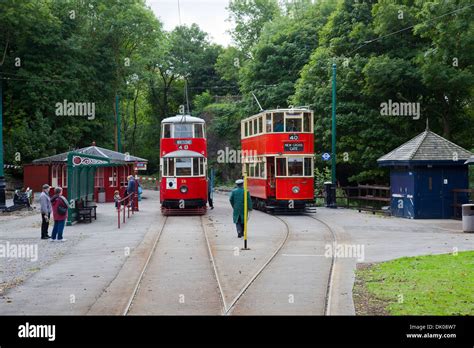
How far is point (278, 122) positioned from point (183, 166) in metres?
4.72

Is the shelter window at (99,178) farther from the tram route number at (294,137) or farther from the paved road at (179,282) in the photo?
the paved road at (179,282)

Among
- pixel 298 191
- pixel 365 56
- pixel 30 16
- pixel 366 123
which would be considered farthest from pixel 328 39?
pixel 30 16

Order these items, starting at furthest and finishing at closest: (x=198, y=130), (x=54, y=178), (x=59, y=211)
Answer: (x=54, y=178) < (x=198, y=130) < (x=59, y=211)

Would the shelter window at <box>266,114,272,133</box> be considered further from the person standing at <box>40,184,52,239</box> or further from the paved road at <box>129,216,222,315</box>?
the person standing at <box>40,184,52,239</box>

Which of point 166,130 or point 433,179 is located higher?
point 166,130

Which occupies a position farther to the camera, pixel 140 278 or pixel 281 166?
pixel 281 166

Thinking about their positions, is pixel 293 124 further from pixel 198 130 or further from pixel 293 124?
pixel 198 130

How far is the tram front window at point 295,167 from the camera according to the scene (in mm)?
32188

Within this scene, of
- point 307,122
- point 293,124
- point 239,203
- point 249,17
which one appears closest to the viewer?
point 239,203

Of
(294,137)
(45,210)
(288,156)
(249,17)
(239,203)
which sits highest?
(249,17)

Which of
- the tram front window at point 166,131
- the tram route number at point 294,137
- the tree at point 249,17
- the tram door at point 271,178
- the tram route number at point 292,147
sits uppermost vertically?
the tree at point 249,17

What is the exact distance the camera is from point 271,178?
33.2 m

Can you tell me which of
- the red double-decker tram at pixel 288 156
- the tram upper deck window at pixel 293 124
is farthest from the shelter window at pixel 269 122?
the tram upper deck window at pixel 293 124

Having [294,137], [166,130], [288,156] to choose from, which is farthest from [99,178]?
[294,137]
